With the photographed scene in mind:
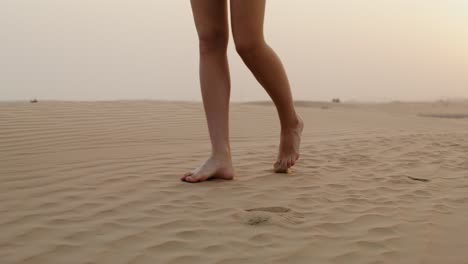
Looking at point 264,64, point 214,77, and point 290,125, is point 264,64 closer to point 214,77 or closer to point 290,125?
point 214,77

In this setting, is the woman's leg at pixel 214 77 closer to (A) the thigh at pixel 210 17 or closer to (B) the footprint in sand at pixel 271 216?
(A) the thigh at pixel 210 17

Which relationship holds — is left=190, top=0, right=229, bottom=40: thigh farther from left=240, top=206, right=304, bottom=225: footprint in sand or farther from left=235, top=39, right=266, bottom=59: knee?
left=240, top=206, right=304, bottom=225: footprint in sand

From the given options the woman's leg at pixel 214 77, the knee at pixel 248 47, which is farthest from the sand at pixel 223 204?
the knee at pixel 248 47

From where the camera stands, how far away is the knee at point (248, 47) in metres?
3.09

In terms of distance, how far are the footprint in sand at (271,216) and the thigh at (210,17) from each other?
1076 millimetres

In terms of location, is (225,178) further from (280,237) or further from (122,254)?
(122,254)

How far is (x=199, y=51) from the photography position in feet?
10.7

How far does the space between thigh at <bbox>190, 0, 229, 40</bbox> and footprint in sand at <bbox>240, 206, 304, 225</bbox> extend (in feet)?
3.53

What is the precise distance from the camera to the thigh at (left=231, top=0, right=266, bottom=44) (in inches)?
119

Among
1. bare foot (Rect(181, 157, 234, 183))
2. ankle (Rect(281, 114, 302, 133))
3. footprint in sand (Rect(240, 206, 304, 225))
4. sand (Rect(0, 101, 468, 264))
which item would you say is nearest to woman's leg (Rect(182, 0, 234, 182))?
bare foot (Rect(181, 157, 234, 183))

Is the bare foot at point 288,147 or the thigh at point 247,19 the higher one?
the thigh at point 247,19

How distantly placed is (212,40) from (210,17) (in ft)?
0.43

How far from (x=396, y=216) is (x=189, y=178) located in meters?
1.20

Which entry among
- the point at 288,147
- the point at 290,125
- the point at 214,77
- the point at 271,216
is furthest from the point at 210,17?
the point at 271,216
